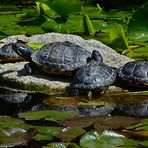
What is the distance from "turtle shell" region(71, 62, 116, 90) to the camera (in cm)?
514

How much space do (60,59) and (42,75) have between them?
32cm

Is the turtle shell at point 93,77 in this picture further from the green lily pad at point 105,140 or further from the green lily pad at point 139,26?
the green lily pad at point 105,140

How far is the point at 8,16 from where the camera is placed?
8.51 meters

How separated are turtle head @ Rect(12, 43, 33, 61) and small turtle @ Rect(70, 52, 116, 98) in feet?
2.60

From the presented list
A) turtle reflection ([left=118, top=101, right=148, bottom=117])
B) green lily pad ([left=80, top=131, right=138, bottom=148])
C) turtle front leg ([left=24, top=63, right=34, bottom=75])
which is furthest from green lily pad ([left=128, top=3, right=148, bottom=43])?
green lily pad ([left=80, top=131, right=138, bottom=148])

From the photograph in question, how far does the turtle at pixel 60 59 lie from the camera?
216 inches

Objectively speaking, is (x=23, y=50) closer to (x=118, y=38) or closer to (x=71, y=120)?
(x=118, y=38)

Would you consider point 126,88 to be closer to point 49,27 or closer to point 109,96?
point 109,96

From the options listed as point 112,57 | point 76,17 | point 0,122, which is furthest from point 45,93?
point 76,17

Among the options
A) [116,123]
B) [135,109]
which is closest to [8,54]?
[135,109]

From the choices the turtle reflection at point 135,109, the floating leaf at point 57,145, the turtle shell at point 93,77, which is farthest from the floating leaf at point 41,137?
the turtle shell at point 93,77

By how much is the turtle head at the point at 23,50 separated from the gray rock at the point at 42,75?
0.54 ft

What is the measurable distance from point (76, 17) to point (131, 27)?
177 cm

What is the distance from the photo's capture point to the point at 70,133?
364cm
